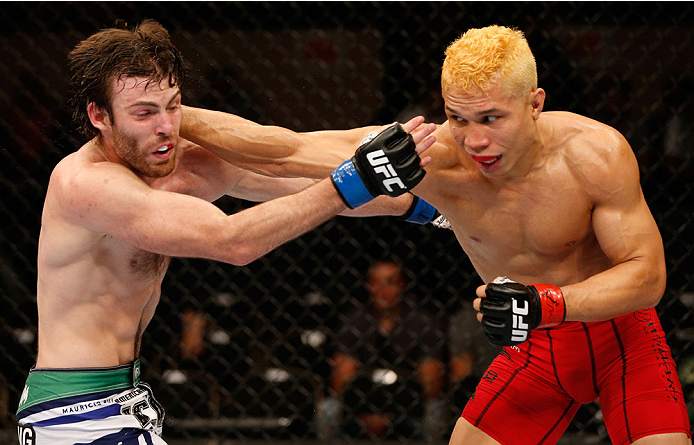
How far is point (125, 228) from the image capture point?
5.53 ft

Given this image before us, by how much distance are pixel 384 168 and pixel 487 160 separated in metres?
0.32

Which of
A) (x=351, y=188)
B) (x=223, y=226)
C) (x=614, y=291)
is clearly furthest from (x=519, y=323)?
(x=223, y=226)

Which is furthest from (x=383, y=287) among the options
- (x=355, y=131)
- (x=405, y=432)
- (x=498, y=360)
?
(x=355, y=131)

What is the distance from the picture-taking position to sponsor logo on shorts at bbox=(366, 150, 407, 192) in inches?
64.2

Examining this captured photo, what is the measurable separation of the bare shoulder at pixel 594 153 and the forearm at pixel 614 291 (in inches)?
7.9

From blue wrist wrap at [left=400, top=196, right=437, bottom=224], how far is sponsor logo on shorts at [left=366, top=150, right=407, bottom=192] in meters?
0.60

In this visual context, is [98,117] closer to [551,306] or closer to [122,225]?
[122,225]

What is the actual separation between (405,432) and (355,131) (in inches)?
65.4

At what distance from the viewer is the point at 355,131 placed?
202 centimetres

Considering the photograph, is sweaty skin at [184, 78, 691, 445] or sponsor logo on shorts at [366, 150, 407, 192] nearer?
sponsor logo on shorts at [366, 150, 407, 192]

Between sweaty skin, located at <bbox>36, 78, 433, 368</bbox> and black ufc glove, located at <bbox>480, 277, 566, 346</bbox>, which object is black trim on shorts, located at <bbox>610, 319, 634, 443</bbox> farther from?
sweaty skin, located at <bbox>36, 78, 433, 368</bbox>

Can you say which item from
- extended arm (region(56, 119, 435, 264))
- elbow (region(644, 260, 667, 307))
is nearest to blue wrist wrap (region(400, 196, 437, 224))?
extended arm (region(56, 119, 435, 264))

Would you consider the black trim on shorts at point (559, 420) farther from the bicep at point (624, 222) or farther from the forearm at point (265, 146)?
the forearm at point (265, 146)

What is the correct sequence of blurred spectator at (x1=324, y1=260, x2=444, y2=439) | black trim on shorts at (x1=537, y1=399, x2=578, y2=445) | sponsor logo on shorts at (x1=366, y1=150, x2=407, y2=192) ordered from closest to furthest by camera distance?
sponsor logo on shorts at (x1=366, y1=150, x2=407, y2=192) < black trim on shorts at (x1=537, y1=399, x2=578, y2=445) < blurred spectator at (x1=324, y1=260, x2=444, y2=439)
